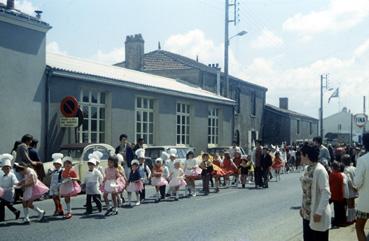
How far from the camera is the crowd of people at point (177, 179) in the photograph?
640 centimetres

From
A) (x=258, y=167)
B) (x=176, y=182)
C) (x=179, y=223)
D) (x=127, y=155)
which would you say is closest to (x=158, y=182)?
(x=176, y=182)

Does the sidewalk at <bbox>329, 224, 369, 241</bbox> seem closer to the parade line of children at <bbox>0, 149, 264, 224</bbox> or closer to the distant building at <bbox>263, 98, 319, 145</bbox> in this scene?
the parade line of children at <bbox>0, 149, 264, 224</bbox>

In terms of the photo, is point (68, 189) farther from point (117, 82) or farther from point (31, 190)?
point (117, 82)

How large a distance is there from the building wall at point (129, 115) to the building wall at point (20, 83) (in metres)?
0.68

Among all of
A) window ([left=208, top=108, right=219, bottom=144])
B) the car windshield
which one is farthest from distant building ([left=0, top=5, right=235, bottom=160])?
window ([left=208, top=108, right=219, bottom=144])

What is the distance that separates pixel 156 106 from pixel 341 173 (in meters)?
18.5

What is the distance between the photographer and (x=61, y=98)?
2111 centimetres

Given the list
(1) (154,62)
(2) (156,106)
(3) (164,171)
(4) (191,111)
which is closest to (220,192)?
(3) (164,171)

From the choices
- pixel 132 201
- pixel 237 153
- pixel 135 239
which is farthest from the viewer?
pixel 237 153

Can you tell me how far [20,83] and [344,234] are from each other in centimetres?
1412

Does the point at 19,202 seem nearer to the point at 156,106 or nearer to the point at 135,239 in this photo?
the point at 135,239

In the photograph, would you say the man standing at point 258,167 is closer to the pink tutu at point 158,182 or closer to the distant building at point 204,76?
the pink tutu at point 158,182

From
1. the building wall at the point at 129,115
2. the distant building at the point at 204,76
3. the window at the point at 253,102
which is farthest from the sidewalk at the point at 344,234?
the window at the point at 253,102

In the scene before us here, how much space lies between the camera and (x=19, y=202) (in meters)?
14.1
